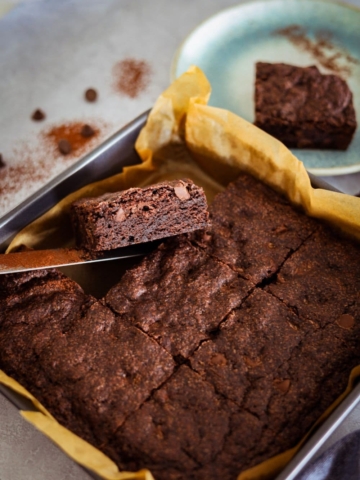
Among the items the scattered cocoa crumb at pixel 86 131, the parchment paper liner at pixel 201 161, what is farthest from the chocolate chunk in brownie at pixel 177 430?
the scattered cocoa crumb at pixel 86 131

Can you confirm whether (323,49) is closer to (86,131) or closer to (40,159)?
(86,131)

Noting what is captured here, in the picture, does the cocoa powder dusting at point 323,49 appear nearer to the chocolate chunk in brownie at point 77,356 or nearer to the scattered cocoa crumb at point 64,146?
the scattered cocoa crumb at point 64,146

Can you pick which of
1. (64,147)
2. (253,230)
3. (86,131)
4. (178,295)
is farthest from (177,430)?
(86,131)

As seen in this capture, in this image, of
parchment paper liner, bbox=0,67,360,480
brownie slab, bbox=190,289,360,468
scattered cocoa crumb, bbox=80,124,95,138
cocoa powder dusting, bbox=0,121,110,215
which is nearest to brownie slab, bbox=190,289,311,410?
brownie slab, bbox=190,289,360,468

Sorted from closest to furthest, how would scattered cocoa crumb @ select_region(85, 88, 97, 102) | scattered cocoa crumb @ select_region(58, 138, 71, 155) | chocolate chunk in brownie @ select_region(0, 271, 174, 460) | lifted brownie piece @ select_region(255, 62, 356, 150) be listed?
1. chocolate chunk in brownie @ select_region(0, 271, 174, 460)
2. lifted brownie piece @ select_region(255, 62, 356, 150)
3. scattered cocoa crumb @ select_region(58, 138, 71, 155)
4. scattered cocoa crumb @ select_region(85, 88, 97, 102)

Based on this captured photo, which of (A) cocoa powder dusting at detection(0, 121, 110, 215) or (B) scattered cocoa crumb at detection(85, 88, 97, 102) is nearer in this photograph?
(A) cocoa powder dusting at detection(0, 121, 110, 215)

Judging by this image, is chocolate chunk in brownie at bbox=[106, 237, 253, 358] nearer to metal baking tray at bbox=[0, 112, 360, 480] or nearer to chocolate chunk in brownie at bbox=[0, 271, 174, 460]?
chocolate chunk in brownie at bbox=[0, 271, 174, 460]
